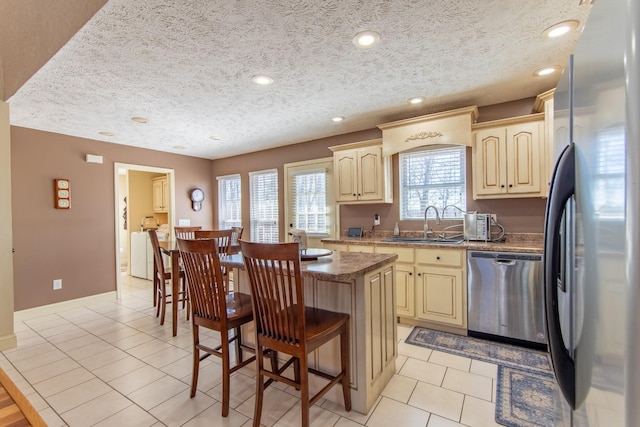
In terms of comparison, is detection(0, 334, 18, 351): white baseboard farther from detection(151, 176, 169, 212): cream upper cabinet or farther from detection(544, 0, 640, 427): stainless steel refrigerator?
detection(544, 0, 640, 427): stainless steel refrigerator

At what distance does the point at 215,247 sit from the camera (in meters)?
1.86

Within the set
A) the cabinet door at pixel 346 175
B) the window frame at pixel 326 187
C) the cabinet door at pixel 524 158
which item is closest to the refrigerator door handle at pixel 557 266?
the cabinet door at pixel 524 158

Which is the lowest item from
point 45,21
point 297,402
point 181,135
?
point 297,402

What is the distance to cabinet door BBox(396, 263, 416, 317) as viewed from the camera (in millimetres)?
3250

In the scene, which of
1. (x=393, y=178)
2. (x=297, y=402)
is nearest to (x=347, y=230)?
(x=393, y=178)

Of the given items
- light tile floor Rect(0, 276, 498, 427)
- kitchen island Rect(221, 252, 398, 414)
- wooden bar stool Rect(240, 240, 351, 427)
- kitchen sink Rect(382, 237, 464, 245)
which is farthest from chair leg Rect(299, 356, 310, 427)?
kitchen sink Rect(382, 237, 464, 245)

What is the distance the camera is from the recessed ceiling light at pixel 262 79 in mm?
2584

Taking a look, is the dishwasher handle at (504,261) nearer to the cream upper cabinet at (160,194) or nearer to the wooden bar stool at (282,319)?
the wooden bar stool at (282,319)

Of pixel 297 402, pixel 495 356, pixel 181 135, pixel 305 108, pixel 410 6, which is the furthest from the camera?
pixel 181 135

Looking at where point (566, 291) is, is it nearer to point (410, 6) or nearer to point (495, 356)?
point (410, 6)

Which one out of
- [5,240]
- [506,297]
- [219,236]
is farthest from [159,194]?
[506,297]

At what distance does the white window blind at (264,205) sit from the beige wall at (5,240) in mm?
3256

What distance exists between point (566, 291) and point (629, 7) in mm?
704

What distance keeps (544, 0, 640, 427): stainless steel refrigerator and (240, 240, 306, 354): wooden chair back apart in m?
1.07
